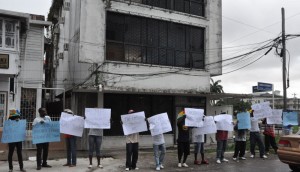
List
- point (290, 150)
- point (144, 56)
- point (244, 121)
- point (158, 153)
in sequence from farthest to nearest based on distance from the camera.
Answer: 1. point (144, 56)
2. point (244, 121)
3. point (158, 153)
4. point (290, 150)

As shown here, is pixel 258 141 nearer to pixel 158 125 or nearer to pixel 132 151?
pixel 158 125

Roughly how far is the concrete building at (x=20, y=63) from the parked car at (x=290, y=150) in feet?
34.0

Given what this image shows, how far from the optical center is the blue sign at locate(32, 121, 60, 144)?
9.80 metres

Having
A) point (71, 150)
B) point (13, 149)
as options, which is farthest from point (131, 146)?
point (13, 149)

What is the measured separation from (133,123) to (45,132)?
2.64m

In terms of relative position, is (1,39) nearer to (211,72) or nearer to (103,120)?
(103,120)

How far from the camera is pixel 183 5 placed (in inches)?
697

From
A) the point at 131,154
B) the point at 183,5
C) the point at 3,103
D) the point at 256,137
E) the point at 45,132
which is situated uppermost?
the point at 183,5

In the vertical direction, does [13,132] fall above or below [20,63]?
below

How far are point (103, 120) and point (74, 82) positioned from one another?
8.71 m

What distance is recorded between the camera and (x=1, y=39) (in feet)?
44.5

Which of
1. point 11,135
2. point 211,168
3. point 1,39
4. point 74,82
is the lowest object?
point 211,168

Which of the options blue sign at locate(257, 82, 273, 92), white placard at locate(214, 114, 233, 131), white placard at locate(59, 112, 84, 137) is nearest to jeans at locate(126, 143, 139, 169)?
white placard at locate(59, 112, 84, 137)

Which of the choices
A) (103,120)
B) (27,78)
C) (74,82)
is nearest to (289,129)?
(103,120)
